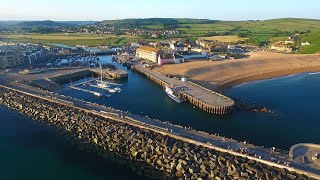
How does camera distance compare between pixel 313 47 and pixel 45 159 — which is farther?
pixel 313 47

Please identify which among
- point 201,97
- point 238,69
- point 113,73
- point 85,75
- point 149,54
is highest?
point 149,54

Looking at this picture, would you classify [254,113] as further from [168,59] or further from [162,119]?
[168,59]

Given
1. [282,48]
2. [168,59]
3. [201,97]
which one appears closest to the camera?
[201,97]

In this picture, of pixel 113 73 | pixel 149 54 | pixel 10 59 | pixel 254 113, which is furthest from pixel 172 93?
pixel 10 59

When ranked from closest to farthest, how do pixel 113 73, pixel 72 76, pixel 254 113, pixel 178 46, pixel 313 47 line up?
1. pixel 254 113
2. pixel 72 76
3. pixel 113 73
4. pixel 313 47
5. pixel 178 46

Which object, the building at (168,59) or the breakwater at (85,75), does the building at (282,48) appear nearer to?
the building at (168,59)

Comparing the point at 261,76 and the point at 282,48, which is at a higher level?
the point at 282,48

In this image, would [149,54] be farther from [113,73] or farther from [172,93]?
[172,93]
